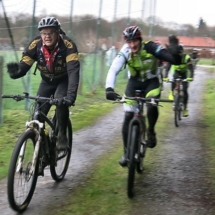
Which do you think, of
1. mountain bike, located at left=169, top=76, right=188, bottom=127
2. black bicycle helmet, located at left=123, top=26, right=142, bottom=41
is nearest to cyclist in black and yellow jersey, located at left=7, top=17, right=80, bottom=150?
black bicycle helmet, located at left=123, top=26, right=142, bottom=41

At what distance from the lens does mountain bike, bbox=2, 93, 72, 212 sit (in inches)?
169

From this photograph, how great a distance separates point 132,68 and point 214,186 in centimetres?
191

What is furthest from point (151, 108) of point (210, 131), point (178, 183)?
point (210, 131)

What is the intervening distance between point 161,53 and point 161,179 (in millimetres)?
1707

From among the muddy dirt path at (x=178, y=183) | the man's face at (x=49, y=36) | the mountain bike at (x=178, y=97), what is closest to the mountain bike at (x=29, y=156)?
the man's face at (x=49, y=36)

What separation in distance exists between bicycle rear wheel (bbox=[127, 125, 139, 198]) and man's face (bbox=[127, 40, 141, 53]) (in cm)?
108

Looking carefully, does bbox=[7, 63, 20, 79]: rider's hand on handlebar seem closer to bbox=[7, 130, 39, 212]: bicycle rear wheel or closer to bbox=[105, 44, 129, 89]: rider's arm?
bbox=[7, 130, 39, 212]: bicycle rear wheel

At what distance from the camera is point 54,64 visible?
204 inches

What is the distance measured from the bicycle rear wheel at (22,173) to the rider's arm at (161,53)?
2.08 m

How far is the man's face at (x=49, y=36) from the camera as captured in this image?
4.92m

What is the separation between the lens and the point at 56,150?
5.24 metres

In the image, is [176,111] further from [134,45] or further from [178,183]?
[134,45]

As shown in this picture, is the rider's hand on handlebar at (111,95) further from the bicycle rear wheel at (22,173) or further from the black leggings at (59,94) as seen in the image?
the bicycle rear wheel at (22,173)

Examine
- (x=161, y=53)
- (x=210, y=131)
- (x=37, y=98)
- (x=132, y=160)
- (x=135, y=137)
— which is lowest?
(x=210, y=131)
